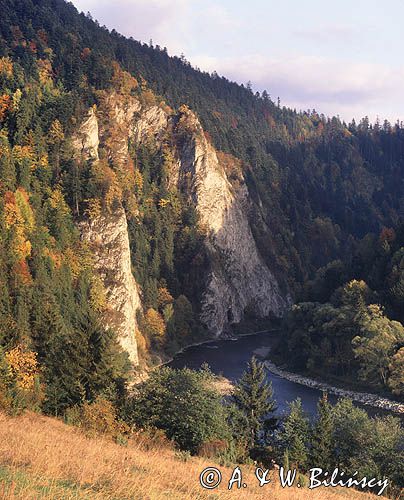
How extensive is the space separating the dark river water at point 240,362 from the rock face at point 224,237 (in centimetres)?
1118

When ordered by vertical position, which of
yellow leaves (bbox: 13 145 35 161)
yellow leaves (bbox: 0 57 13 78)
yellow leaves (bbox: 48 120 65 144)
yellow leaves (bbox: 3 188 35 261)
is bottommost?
yellow leaves (bbox: 3 188 35 261)

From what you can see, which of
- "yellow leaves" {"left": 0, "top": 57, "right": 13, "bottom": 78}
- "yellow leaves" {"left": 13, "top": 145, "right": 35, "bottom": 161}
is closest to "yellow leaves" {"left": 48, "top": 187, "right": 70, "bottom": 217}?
"yellow leaves" {"left": 13, "top": 145, "right": 35, "bottom": 161}

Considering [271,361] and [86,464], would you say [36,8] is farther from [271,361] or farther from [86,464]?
[86,464]

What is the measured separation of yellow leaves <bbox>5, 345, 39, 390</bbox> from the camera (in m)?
44.1

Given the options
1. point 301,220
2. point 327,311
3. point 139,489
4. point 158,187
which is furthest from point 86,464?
point 301,220

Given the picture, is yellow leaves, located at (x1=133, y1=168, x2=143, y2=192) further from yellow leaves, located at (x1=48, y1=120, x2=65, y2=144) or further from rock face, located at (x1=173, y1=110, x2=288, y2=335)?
yellow leaves, located at (x1=48, y1=120, x2=65, y2=144)

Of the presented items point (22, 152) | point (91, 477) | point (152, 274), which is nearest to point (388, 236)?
point (152, 274)

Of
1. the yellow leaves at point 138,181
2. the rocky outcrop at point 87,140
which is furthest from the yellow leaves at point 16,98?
the yellow leaves at point 138,181

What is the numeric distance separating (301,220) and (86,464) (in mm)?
154863

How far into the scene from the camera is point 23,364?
46.8 meters

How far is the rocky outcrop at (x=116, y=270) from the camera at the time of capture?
80.6 m

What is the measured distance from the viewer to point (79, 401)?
36.2 meters

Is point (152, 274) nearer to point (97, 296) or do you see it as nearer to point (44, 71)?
point (97, 296)

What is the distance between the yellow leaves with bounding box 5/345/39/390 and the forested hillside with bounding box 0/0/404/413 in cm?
17
